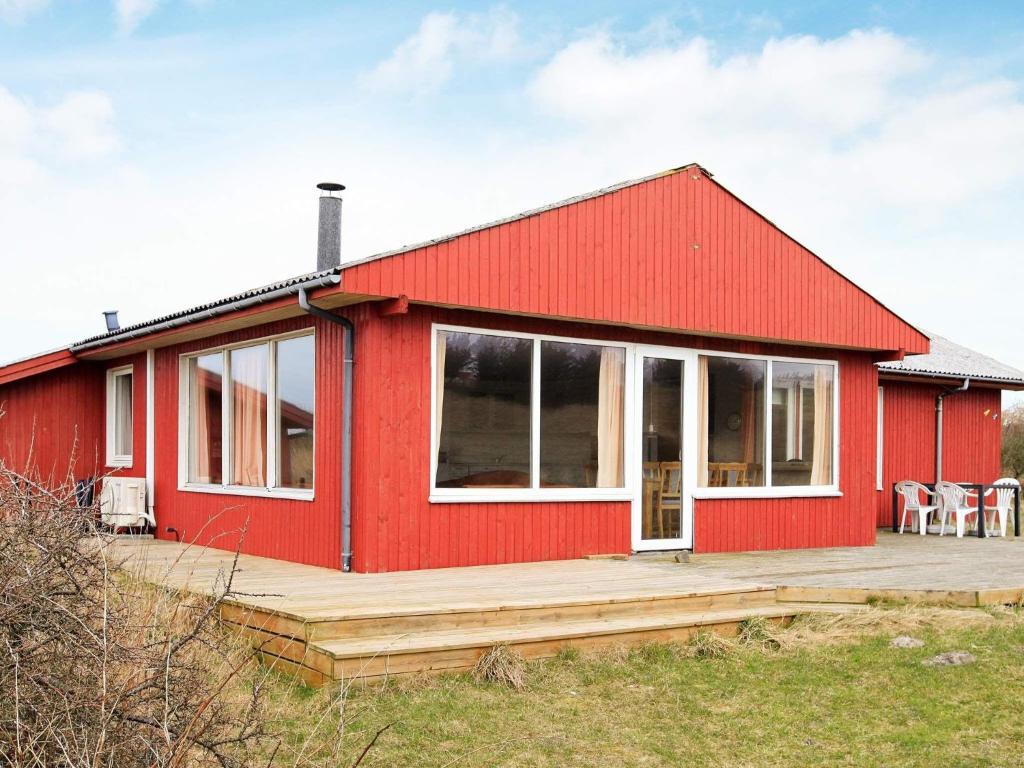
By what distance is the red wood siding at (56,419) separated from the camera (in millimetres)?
12648

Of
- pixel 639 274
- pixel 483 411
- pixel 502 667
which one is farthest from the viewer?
pixel 639 274

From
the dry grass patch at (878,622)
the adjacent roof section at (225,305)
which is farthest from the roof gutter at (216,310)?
the dry grass patch at (878,622)

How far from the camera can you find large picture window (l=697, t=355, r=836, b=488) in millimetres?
10289

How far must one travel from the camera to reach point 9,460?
12.5 meters

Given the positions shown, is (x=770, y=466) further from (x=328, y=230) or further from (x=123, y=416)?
(x=123, y=416)

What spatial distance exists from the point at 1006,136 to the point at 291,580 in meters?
11.5

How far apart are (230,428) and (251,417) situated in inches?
19.2

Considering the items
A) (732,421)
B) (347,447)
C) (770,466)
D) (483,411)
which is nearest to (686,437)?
(732,421)

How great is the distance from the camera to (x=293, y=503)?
30.0 ft

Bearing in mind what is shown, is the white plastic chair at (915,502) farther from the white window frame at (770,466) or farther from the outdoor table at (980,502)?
the white window frame at (770,466)

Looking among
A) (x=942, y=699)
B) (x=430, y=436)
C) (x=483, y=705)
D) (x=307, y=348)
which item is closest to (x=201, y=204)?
(x=307, y=348)

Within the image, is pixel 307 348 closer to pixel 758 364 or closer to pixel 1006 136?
pixel 758 364

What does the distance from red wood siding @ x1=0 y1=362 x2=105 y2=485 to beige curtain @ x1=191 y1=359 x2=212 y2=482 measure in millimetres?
2218

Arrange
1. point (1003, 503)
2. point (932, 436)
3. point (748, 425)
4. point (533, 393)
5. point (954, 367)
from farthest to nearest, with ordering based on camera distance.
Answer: point (954, 367) → point (932, 436) → point (1003, 503) → point (748, 425) → point (533, 393)
